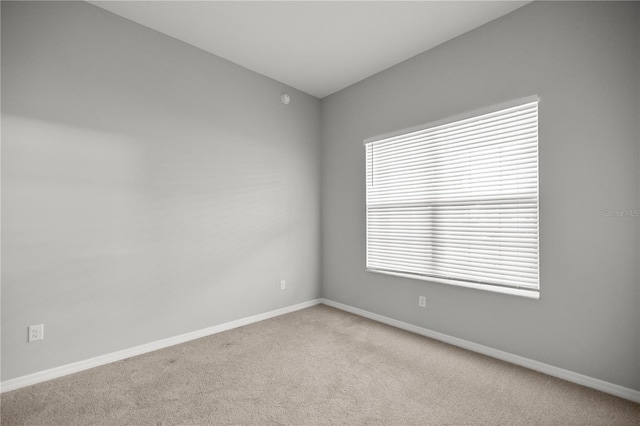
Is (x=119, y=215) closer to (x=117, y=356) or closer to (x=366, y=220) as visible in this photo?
(x=117, y=356)

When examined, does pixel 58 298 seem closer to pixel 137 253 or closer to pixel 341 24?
pixel 137 253

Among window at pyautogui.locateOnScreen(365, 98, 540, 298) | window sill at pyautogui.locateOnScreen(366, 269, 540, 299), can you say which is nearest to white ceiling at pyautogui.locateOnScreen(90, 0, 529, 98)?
window at pyautogui.locateOnScreen(365, 98, 540, 298)

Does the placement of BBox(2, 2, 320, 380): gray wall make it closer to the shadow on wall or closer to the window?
the shadow on wall

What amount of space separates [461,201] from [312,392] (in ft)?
6.87

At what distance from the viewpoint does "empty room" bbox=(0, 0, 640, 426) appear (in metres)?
1.98

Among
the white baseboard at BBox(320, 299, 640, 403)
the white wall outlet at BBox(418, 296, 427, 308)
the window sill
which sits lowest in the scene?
the white baseboard at BBox(320, 299, 640, 403)

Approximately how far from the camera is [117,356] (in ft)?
8.16

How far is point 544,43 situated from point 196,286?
3.75 m

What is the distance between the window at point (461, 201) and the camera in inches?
94.3

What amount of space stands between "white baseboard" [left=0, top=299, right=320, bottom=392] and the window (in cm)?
169

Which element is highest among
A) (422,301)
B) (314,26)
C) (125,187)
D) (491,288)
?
(314,26)

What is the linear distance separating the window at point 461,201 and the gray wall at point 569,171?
10cm

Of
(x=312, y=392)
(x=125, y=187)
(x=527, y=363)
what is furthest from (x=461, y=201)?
(x=125, y=187)

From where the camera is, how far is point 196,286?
2992 mm
